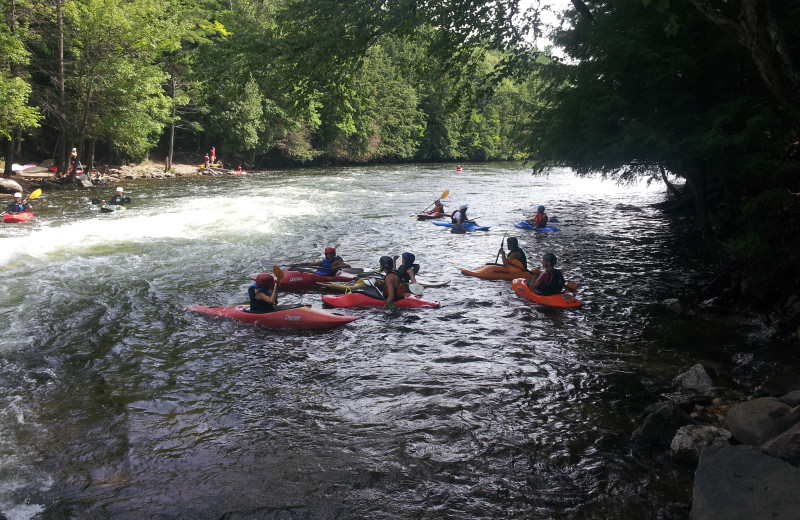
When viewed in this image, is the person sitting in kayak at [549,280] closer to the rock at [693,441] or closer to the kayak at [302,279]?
the kayak at [302,279]

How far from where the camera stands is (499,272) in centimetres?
1136

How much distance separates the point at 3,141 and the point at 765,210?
27606 mm

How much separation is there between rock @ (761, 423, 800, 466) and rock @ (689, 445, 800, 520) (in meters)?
0.28

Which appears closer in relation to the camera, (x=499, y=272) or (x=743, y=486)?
(x=743, y=486)

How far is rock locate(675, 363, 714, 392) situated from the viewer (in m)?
6.00

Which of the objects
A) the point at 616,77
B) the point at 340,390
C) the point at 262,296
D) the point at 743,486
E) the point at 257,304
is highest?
the point at 616,77

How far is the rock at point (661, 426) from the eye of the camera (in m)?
4.91

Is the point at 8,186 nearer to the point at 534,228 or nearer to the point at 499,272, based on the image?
the point at 534,228

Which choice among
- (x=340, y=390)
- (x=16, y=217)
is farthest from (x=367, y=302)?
(x=16, y=217)

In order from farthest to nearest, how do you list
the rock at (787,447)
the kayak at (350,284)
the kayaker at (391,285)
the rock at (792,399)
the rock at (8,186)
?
the rock at (8,186) < the kayak at (350,284) < the kayaker at (391,285) < the rock at (792,399) < the rock at (787,447)

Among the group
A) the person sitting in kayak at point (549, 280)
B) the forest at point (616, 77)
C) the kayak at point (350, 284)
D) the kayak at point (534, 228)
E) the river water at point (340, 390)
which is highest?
the forest at point (616, 77)

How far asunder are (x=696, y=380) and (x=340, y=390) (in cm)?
392

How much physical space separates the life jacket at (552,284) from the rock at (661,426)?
473cm

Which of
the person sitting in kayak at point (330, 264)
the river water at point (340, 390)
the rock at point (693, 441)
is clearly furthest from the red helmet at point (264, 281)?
the rock at point (693, 441)
